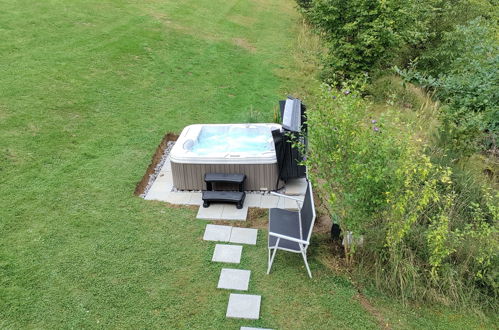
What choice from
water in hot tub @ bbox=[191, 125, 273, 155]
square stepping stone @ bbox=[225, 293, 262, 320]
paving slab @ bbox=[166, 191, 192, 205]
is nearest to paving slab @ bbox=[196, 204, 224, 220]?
paving slab @ bbox=[166, 191, 192, 205]

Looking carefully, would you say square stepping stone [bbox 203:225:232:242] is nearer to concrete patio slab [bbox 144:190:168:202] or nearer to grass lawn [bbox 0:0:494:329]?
grass lawn [bbox 0:0:494:329]

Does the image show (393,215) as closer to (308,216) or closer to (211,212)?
(308,216)

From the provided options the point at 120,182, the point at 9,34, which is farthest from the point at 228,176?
the point at 9,34

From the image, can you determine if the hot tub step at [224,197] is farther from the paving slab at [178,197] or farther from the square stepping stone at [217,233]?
the square stepping stone at [217,233]

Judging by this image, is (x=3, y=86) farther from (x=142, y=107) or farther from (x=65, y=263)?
(x=65, y=263)

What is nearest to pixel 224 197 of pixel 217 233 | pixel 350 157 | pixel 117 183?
pixel 217 233

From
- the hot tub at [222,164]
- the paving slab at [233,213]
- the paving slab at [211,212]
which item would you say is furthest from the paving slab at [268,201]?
the paving slab at [211,212]
